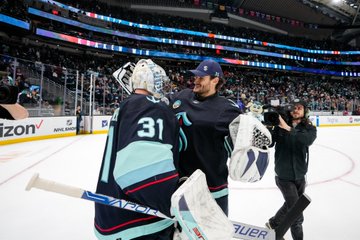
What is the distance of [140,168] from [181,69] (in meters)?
28.5

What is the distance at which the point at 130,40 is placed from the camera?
26.9m

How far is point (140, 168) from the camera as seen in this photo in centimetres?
83

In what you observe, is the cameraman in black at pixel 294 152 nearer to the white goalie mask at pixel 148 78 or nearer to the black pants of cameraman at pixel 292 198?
the black pants of cameraman at pixel 292 198

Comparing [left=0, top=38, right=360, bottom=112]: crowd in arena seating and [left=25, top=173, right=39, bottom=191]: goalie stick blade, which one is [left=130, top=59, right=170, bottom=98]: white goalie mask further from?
[left=0, top=38, right=360, bottom=112]: crowd in arena seating

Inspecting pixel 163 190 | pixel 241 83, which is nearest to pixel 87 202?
pixel 163 190

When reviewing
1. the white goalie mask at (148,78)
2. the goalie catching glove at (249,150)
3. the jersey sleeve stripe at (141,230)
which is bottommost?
the jersey sleeve stripe at (141,230)

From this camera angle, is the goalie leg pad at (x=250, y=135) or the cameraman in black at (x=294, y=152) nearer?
the goalie leg pad at (x=250, y=135)

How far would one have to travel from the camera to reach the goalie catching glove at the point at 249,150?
1.12 meters

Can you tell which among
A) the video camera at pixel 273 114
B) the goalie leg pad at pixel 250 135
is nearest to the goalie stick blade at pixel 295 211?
the video camera at pixel 273 114

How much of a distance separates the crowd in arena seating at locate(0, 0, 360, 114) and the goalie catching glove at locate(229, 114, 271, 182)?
8.27 m

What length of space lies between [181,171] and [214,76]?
0.60 metres

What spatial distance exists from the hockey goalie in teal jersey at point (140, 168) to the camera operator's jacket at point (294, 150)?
1.54 metres

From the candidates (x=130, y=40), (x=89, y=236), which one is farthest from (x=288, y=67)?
(x=89, y=236)

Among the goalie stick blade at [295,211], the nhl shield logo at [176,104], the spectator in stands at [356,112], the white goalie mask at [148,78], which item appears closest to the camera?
the white goalie mask at [148,78]
